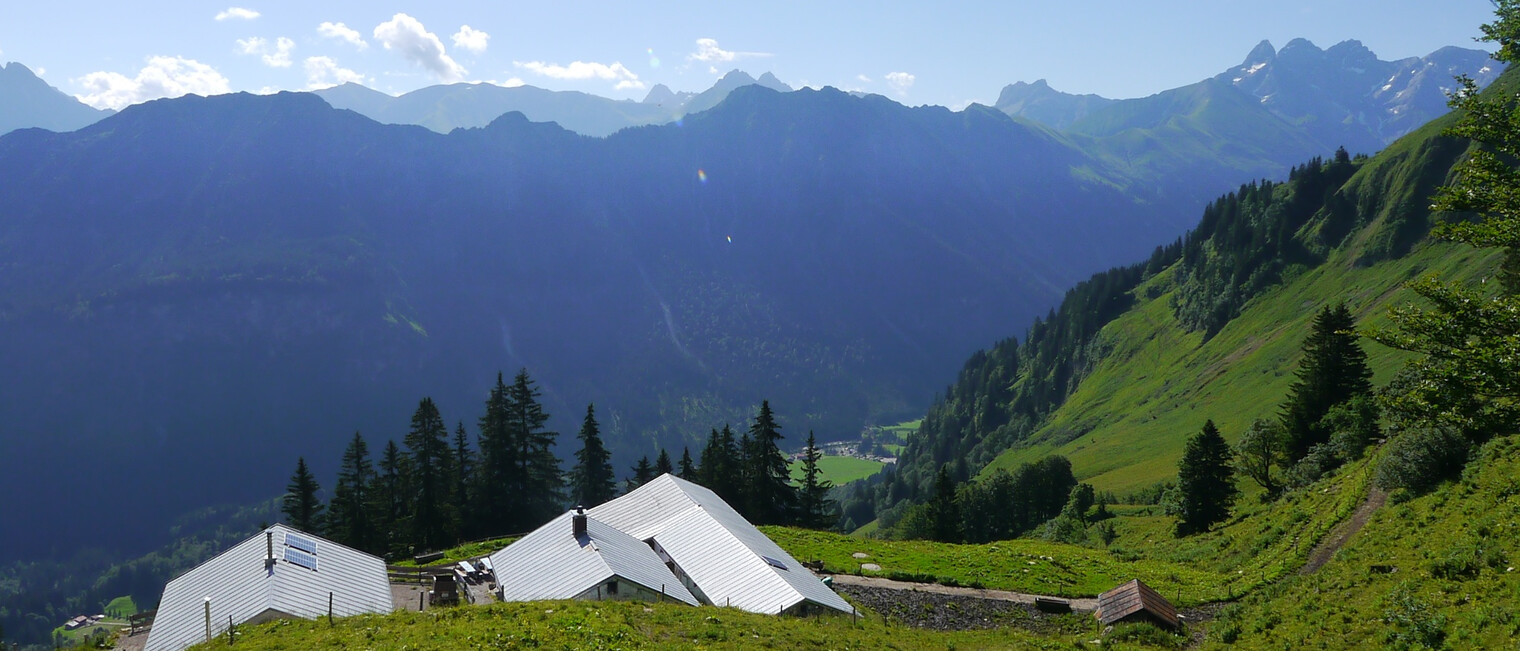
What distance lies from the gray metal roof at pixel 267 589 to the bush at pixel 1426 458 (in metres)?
50.6

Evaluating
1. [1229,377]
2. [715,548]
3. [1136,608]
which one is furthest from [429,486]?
[1229,377]

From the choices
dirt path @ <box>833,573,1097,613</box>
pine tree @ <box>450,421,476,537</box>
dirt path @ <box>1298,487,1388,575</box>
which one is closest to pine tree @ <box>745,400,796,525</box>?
pine tree @ <box>450,421,476,537</box>

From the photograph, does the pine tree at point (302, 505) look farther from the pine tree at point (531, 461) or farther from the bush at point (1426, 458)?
the bush at point (1426, 458)

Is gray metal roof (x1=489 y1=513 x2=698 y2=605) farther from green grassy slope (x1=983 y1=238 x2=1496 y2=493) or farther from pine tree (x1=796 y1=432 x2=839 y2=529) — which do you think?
green grassy slope (x1=983 y1=238 x2=1496 y2=493)

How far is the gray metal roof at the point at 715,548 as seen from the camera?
148 feet

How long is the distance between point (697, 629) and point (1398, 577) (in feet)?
88.6

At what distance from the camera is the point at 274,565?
142ft

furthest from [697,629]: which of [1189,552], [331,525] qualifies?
[331,525]

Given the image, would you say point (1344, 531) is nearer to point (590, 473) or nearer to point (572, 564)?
point (572, 564)

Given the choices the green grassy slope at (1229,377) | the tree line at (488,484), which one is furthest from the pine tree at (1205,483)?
the green grassy slope at (1229,377)

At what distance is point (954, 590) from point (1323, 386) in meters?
45.7

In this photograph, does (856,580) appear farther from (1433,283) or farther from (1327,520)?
(1433,283)

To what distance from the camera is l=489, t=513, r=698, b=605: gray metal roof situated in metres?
43.9

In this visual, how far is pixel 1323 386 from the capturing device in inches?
2977
